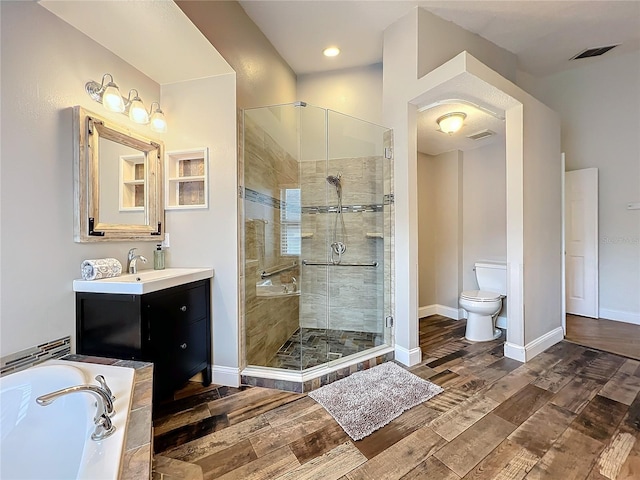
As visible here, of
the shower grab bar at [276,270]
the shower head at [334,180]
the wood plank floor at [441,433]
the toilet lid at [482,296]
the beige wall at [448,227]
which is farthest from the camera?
the beige wall at [448,227]

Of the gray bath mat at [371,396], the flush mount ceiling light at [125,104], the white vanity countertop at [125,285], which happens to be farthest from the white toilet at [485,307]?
the flush mount ceiling light at [125,104]

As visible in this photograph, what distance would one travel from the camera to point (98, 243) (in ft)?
5.77

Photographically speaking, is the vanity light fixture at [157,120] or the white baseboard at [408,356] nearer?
the vanity light fixture at [157,120]

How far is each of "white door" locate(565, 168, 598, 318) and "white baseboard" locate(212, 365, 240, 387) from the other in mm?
4266

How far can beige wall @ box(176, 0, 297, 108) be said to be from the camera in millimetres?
1827

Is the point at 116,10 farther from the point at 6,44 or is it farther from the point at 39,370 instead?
the point at 39,370

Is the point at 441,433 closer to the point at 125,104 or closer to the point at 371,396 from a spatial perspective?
the point at 371,396

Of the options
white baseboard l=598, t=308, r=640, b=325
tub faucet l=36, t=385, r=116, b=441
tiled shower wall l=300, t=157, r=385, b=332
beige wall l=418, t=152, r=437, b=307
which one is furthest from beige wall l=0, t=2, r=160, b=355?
white baseboard l=598, t=308, r=640, b=325

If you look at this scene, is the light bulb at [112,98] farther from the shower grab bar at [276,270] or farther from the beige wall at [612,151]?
the beige wall at [612,151]

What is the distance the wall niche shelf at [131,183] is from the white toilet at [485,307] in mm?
3132

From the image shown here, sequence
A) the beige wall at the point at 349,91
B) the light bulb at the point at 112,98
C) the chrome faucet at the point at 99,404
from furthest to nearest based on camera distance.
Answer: the beige wall at the point at 349,91
the light bulb at the point at 112,98
the chrome faucet at the point at 99,404

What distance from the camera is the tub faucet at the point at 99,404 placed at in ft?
3.05

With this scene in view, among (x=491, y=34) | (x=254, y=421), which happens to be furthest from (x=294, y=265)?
(x=491, y=34)

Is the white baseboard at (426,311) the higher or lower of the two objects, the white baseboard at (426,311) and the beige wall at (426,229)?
the lower
